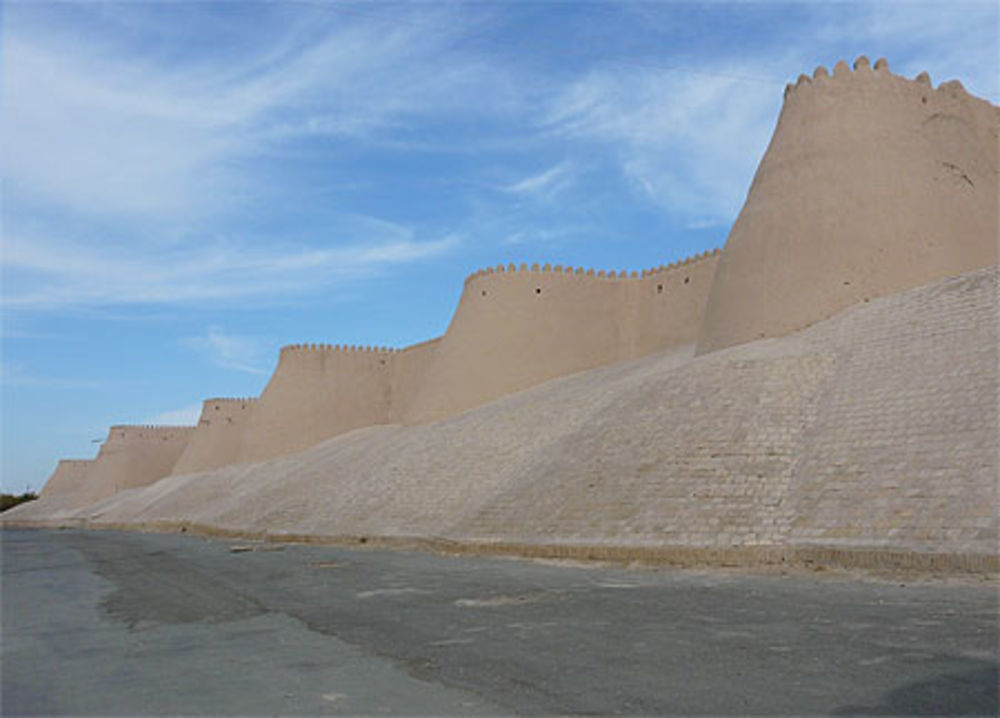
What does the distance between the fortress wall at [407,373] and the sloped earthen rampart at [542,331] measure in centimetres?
746

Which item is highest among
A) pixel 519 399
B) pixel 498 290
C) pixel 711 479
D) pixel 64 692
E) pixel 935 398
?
pixel 498 290

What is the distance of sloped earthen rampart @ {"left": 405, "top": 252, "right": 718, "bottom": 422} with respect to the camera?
28.4 m

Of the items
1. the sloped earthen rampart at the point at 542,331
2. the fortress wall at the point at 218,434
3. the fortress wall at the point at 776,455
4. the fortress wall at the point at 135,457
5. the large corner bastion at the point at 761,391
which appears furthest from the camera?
the fortress wall at the point at 135,457

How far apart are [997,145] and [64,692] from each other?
65.1 ft

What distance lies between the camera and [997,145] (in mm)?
18719

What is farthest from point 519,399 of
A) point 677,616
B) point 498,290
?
point 677,616

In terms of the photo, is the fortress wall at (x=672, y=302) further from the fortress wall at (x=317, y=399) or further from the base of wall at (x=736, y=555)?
the fortress wall at (x=317, y=399)

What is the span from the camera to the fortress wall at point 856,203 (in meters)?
16.6

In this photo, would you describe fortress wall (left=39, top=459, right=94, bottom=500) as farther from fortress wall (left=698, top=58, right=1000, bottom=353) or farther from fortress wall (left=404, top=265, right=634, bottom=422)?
fortress wall (left=698, top=58, right=1000, bottom=353)

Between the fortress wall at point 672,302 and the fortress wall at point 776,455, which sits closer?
the fortress wall at point 776,455

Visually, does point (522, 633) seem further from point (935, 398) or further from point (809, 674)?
point (935, 398)

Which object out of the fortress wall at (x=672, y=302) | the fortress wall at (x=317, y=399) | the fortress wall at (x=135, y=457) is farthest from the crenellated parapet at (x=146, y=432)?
the fortress wall at (x=672, y=302)

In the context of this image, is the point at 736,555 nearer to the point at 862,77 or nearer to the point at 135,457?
the point at 862,77

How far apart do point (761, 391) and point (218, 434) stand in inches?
1447
